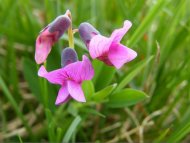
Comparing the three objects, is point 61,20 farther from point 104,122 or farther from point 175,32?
point 175,32

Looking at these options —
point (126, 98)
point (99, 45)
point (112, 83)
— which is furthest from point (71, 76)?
point (112, 83)

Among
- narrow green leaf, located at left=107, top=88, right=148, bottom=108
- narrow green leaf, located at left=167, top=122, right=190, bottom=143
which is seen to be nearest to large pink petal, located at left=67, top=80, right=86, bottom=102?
narrow green leaf, located at left=107, top=88, right=148, bottom=108

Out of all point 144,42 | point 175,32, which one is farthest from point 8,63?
point 175,32

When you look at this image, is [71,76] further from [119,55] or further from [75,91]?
[119,55]

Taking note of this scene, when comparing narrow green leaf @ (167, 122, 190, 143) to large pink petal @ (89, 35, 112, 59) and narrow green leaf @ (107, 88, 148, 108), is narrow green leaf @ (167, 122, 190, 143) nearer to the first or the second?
narrow green leaf @ (107, 88, 148, 108)

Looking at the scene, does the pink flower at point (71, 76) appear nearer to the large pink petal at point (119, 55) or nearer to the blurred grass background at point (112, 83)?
the large pink petal at point (119, 55)
